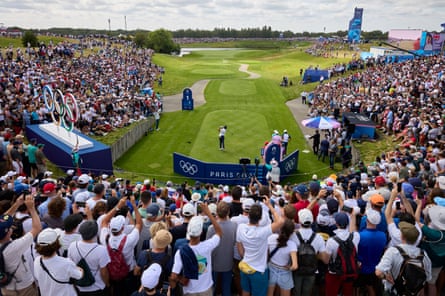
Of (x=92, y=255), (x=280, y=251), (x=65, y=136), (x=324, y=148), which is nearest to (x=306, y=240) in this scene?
(x=280, y=251)

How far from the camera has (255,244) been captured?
4984 millimetres

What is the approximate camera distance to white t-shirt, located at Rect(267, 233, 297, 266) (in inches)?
197

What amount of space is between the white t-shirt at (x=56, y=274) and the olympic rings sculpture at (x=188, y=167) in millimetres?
12748

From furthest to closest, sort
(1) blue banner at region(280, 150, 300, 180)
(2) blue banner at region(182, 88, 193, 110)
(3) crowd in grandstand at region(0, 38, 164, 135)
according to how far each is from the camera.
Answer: (2) blue banner at region(182, 88, 193, 110), (3) crowd in grandstand at region(0, 38, 164, 135), (1) blue banner at region(280, 150, 300, 180)

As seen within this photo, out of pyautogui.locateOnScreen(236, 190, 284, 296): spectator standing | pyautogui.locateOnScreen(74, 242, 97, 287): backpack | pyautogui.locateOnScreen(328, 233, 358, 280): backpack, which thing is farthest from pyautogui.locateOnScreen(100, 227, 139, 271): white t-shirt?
pyautogui.locateOnScreen(328, 233, 358, 280): backpack

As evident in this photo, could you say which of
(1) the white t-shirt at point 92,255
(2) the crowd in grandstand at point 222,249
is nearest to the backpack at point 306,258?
(2) the crowd in grandstand at point 222,249

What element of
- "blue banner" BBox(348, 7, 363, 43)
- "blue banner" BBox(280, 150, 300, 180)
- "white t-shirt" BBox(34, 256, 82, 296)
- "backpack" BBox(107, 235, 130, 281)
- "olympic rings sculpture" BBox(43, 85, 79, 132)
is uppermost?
"blue banner" BBox(348, 7, 363, 43)

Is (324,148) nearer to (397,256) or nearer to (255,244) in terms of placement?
(397,256)

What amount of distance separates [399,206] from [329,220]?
1.95 metres

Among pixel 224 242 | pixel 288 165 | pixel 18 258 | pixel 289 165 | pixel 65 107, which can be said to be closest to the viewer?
pixel 18 258

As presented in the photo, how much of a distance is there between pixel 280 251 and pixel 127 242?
2310 millimetres

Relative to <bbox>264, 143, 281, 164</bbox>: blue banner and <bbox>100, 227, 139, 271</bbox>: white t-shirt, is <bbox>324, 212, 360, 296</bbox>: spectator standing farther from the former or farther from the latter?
<bbox>264, 143, 281, 164</bbox>: blue banner

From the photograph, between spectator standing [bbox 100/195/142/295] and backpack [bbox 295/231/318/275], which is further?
spectator standing [bbox 100/195/142/295]

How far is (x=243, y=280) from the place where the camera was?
5301 millimetres
